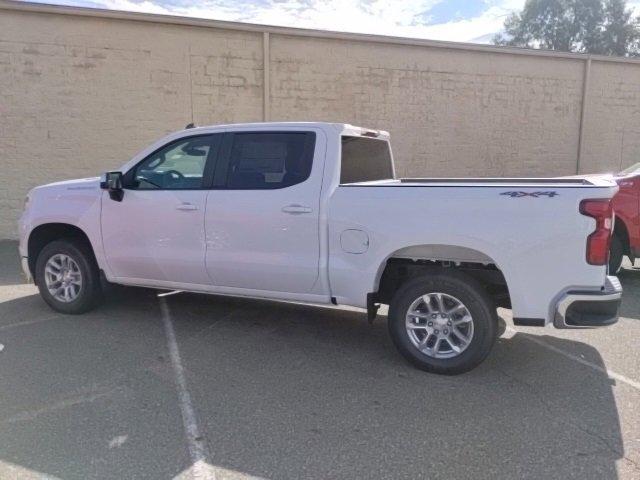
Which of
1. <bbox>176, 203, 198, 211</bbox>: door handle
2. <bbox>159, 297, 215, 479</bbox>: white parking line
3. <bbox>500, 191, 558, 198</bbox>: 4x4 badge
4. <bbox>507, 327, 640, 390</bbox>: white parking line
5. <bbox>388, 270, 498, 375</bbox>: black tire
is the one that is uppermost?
<bbox>500, 191, 558, 198</bbox>: 4x4 badge

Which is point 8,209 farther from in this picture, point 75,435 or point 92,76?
point 75,435

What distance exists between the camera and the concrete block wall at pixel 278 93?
1023 cm

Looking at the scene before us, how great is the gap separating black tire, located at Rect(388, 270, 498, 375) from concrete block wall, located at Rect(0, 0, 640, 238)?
748 cm

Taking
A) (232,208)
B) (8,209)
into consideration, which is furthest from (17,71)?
(232,208)

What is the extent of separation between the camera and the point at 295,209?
4660 millimetres

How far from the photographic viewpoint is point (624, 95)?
43.9ft

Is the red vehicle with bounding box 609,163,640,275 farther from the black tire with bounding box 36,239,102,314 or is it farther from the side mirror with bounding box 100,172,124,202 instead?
the black tire with bounding box 36,239,102,314

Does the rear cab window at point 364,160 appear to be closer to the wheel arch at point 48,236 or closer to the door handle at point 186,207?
the door handle at point 186,207

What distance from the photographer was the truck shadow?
312 cm

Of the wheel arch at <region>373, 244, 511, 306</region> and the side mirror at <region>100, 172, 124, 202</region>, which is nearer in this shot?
the wheel arch at <region>373, 244, 511, 306</region>

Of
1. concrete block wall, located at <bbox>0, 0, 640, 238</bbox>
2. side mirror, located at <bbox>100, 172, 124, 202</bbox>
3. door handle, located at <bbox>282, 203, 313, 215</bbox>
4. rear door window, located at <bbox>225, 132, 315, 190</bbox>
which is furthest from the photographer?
concrete block wall, located at <bbox>0, 0, 640, 238</bbox>

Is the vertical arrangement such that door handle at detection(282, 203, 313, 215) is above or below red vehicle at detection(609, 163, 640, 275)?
above

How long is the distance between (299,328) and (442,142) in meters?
7.97

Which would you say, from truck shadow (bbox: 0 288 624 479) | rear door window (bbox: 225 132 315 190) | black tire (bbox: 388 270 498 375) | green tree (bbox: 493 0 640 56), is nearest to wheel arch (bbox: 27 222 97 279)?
truck shadow (bbox: 0 288 624 479)
